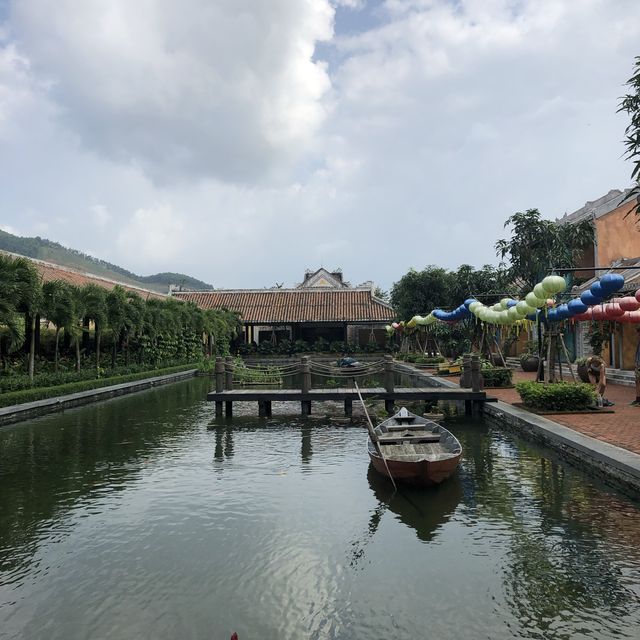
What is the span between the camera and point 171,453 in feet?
35.2

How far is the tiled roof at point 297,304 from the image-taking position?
41.7 meters

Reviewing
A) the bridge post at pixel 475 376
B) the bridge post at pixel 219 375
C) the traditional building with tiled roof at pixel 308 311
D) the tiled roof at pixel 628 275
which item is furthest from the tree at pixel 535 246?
the traditional building with tiled roof at pixel 308 311

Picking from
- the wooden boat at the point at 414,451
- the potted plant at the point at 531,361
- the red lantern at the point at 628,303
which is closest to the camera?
the wooden boat at the point at 414,451

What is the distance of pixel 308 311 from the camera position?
42594 mm

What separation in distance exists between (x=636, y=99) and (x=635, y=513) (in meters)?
5.04

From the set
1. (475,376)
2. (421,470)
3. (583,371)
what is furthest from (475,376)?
(421,470)

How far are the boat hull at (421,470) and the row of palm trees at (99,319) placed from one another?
11.7 metres

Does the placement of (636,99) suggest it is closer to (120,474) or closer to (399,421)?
(399,421)

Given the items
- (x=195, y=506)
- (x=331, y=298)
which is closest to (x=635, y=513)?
(x=195, y=506)

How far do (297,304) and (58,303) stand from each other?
88.0ft

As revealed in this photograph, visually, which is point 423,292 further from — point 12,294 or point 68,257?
point 68,257

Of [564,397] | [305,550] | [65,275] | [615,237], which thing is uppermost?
[615,237]

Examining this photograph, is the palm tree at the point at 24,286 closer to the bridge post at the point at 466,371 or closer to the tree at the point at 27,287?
the tree at the point at 27,287

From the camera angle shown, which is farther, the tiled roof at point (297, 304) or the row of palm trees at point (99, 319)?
the tiled roof at point (297, 304)
